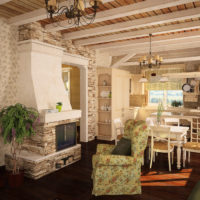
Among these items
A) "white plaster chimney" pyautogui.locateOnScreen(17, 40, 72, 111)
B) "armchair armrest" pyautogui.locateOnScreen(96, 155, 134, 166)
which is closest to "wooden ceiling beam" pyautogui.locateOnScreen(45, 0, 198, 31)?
"white plaster chimney" pyautogui.locateOnScreen(17, 40, 72, 111)

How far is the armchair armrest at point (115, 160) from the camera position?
289 centimetres

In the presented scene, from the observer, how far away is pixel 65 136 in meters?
4.44

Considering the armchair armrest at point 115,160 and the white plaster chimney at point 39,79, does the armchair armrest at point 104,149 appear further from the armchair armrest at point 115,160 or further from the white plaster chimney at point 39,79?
the white plaster chimney at point 39,79

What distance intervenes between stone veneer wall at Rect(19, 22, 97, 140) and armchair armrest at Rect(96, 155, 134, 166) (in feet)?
9.49

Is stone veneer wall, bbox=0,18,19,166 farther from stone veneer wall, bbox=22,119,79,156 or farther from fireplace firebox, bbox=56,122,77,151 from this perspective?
fireplace firebox, bbox=56,122,77,151

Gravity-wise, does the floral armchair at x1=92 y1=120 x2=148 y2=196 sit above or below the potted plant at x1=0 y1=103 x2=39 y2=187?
below

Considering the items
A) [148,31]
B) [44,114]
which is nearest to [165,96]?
[148,31]

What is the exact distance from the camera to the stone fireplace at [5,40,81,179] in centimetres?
380

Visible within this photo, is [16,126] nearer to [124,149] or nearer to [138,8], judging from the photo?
[124,149]

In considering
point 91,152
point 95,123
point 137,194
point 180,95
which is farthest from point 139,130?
point 180,95

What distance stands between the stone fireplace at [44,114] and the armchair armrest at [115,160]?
1374 mm

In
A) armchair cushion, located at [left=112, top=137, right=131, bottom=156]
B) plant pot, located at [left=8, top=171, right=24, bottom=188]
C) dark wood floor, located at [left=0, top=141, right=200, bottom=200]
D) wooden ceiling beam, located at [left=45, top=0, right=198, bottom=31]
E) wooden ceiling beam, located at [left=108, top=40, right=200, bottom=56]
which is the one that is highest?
wooden ceiling beam, located at [left=108, top=40, right=200, bottom=56]

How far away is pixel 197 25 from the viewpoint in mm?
4016

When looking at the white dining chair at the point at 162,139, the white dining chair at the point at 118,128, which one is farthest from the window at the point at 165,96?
the white dining chair at the point at 162,139
